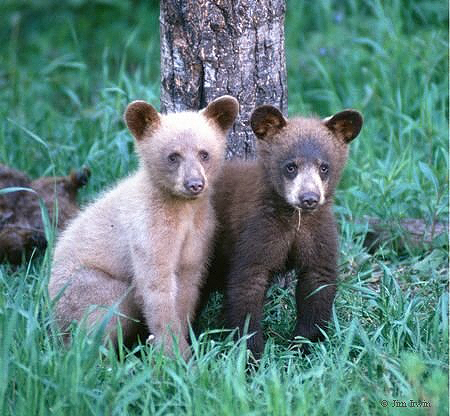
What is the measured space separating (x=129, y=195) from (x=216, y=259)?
2.23 ft

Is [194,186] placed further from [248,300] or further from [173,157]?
[248,300]

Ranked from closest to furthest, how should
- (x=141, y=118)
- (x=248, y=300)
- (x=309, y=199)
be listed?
(x=309, y=199)
(x=248, y=300)
(x=141, y=118)

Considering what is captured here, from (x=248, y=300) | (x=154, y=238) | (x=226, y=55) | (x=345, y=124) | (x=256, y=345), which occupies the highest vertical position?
(x=226, y=55)

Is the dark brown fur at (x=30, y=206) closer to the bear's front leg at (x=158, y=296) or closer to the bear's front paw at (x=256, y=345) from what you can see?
the bear's front leg at (x=158, y=296)

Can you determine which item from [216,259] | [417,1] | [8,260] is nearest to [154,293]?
[216,259]

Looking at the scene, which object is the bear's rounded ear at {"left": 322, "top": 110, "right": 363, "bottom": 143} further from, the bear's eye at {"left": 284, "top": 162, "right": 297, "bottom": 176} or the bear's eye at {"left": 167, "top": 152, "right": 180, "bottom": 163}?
the bear's eye at {"left": 167, "top": 152, "right": 180, "bottom": 163}

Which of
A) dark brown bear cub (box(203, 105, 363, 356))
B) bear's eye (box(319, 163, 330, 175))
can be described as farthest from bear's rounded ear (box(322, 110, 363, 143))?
bear's eye (box(319, 163, 330, 175))

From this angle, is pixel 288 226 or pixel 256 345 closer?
pixel 256 345

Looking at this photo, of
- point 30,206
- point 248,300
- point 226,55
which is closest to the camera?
point 248,300

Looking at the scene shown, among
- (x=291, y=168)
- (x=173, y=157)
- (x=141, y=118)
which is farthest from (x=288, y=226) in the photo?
(x=141, y=118)

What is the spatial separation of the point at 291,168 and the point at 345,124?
0.45 metres

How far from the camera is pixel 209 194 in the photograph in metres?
5.55

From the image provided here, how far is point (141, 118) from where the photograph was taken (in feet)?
17.9

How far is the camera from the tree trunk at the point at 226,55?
19.3 feet
